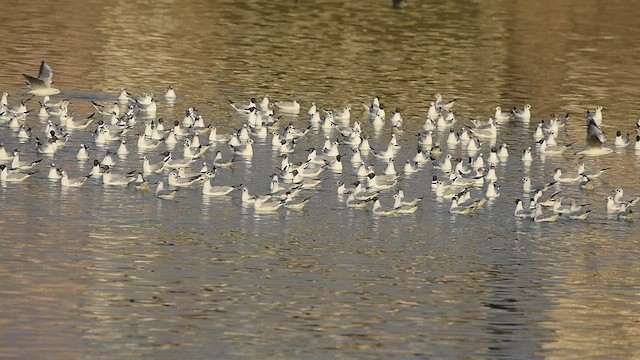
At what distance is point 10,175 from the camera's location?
39812mm

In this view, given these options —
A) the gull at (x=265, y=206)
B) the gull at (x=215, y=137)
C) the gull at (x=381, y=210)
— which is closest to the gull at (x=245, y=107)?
the gull at (x=215, y=137)

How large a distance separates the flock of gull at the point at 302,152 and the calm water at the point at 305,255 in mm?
371

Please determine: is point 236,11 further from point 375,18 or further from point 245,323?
point 245,323

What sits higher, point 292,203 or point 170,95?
point 292,203

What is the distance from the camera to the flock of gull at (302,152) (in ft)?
130

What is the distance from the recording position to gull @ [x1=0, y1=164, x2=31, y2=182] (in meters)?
39.7

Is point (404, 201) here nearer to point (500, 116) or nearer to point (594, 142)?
point (594, 142)

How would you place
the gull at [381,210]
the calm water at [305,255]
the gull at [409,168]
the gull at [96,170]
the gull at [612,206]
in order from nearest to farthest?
the calm water at [305,255] → the gull at [381,210] → the gull at [612,206] → the gull at [96,170] → the gull at [409,168]

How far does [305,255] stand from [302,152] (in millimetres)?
14242

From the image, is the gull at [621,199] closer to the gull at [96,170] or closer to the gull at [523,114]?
the gull at [96,170]

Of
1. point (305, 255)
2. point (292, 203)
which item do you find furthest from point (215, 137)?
point (305, 255)

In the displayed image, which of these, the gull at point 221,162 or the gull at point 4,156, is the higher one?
the gull at point 4,156

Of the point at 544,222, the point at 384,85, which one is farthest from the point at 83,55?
the point at 544,222

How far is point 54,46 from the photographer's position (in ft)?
224
